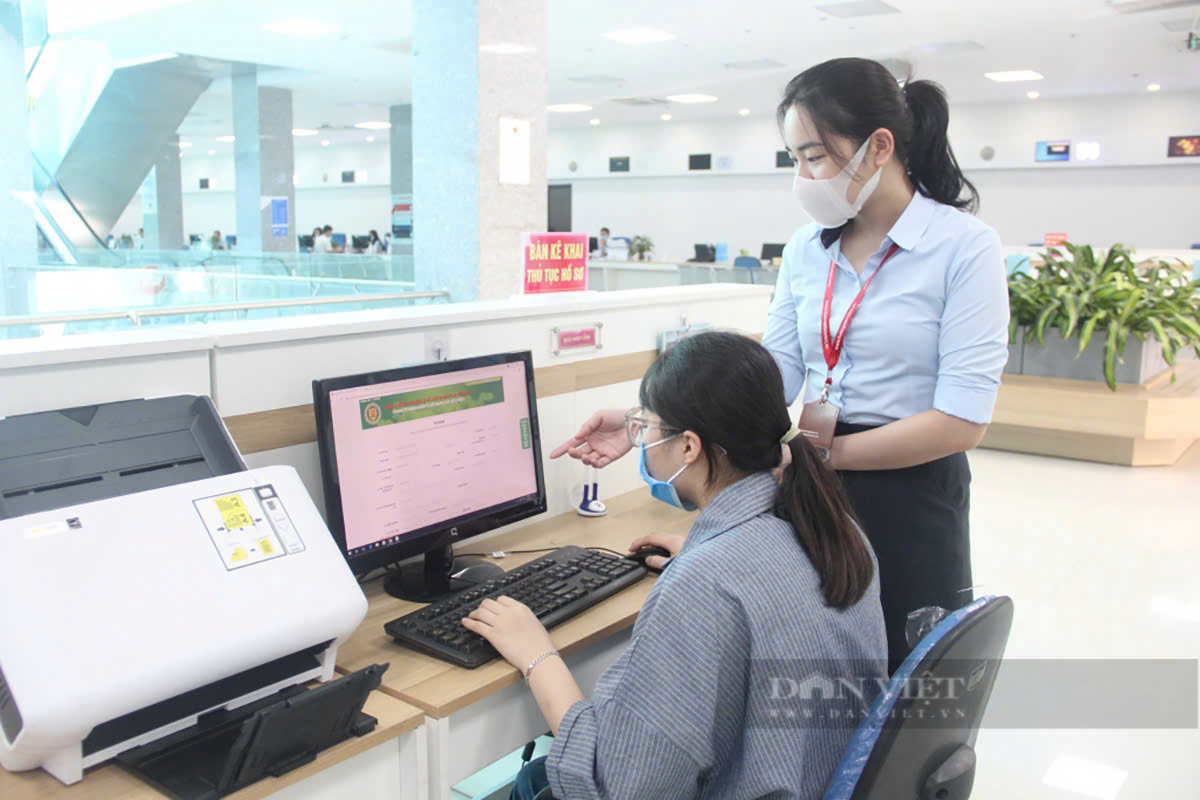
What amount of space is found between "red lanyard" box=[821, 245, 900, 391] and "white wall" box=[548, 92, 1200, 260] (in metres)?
12.8

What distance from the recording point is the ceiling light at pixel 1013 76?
1068 cm

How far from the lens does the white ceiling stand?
25.1ft

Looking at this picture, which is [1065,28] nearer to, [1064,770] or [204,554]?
[1064,770]

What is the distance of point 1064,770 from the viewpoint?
240 cm

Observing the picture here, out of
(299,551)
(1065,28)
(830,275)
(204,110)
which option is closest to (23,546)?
(299,551)

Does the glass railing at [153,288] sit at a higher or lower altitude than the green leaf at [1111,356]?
higher

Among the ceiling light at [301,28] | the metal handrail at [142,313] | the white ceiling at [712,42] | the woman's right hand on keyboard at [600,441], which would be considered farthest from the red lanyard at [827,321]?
the ceiling light at [301,28]

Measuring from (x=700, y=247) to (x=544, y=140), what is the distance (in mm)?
7587

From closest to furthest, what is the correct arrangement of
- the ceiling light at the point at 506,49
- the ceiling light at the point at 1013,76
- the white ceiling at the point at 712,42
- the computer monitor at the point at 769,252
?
the ceiling light at the point at 506,49
the white ceiling at the point at 712,42
the ceiling light at the point at 1013,76
the computer monitor at the point at 769,252

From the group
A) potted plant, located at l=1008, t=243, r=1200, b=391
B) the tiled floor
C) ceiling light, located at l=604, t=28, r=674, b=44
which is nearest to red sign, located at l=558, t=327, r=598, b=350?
the tiled floor


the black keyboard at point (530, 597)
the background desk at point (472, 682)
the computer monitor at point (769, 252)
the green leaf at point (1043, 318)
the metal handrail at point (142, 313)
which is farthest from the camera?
the computer monitor at point (769, 252)

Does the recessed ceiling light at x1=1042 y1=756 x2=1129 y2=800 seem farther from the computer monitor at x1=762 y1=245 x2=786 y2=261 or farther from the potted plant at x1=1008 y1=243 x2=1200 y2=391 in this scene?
the computer monitor at x1=762 y1=245 x2=786 y2=261

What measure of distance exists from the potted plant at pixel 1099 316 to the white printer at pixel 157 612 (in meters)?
5.22

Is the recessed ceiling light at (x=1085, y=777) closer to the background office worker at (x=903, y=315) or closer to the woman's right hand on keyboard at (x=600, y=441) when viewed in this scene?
the background office worker at (x=903, y=315)
